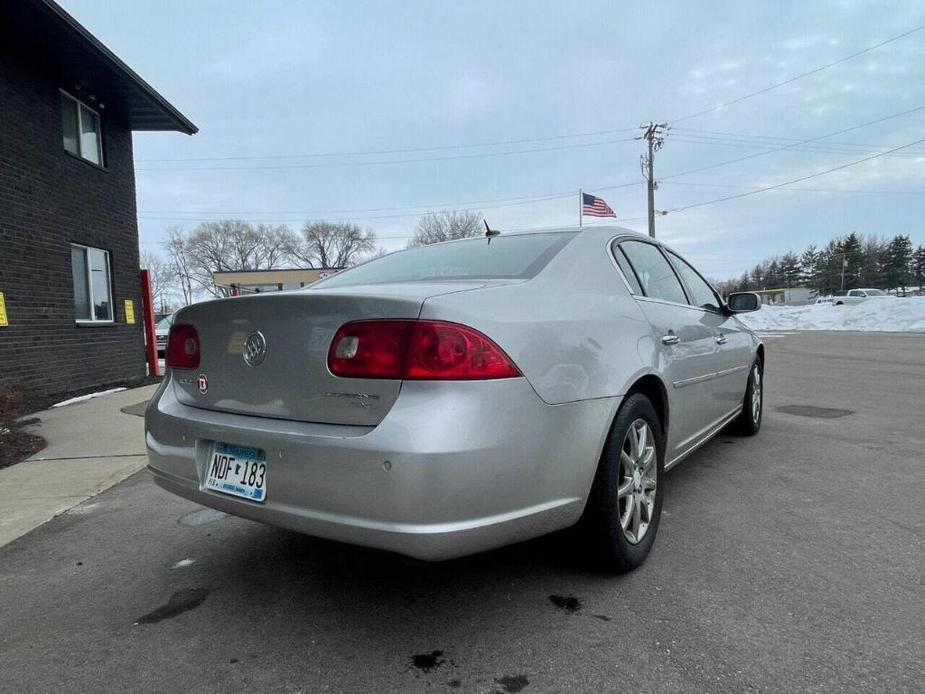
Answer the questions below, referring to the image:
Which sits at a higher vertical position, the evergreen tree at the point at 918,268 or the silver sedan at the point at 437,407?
the evergreen tree at the point at 918,268

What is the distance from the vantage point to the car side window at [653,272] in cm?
312

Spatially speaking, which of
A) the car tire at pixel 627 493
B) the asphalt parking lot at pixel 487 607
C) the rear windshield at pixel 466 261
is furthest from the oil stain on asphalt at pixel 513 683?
the rear windshield at pixel 466 261

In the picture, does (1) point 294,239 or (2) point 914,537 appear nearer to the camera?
(2) point 914,537

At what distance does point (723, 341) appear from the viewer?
12.9 ft

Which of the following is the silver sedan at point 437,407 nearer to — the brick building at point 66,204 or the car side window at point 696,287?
the car side window at point 696,287

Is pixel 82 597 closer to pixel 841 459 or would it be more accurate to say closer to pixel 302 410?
pixel 302 410

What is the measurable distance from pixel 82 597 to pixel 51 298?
7.23 m

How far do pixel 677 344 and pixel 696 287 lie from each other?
127 cm

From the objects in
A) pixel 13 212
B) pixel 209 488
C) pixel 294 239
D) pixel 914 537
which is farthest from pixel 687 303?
pixel 294 239

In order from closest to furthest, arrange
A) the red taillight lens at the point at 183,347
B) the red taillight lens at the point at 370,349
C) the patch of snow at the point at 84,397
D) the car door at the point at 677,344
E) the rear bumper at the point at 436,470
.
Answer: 1. the rear bumper at the point at 436,470
2. the red taillight lens at the point at 370,349
3. the red taillight lens at the point at 183,347
4. the car door at the point at 677,344
5. the patch of snow at the point at 84,397

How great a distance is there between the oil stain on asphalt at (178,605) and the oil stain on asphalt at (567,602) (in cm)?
144

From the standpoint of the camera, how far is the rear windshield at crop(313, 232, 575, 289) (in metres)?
2.53

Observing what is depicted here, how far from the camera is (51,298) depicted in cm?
813

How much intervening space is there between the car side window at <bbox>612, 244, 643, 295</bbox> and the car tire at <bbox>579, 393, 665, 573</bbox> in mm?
636
